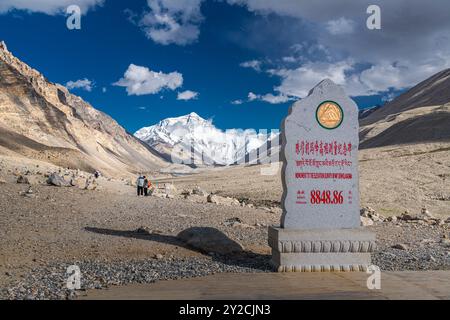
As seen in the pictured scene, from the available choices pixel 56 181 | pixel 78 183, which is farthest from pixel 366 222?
pixel 56 181

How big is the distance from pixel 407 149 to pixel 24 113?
75.3 m

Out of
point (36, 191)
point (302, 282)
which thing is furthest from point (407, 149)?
point (302, 282)

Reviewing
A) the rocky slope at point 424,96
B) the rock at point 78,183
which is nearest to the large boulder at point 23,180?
the rock at point 78,183

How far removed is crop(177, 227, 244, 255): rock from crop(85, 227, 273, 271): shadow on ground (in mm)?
29

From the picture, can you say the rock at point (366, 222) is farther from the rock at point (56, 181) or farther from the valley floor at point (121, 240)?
the rock at point (56, 181)

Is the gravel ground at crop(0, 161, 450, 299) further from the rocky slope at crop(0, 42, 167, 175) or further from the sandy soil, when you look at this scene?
the rocky slope at crop(0, 42, 167, 175)

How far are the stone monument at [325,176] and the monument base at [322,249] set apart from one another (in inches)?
0.9

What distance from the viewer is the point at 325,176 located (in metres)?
11.0

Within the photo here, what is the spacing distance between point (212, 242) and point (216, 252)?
32cm

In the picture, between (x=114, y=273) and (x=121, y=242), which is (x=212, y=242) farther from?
(x=114, y=273)

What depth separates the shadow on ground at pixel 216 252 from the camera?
37.8 feet

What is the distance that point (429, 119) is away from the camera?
300 feet
